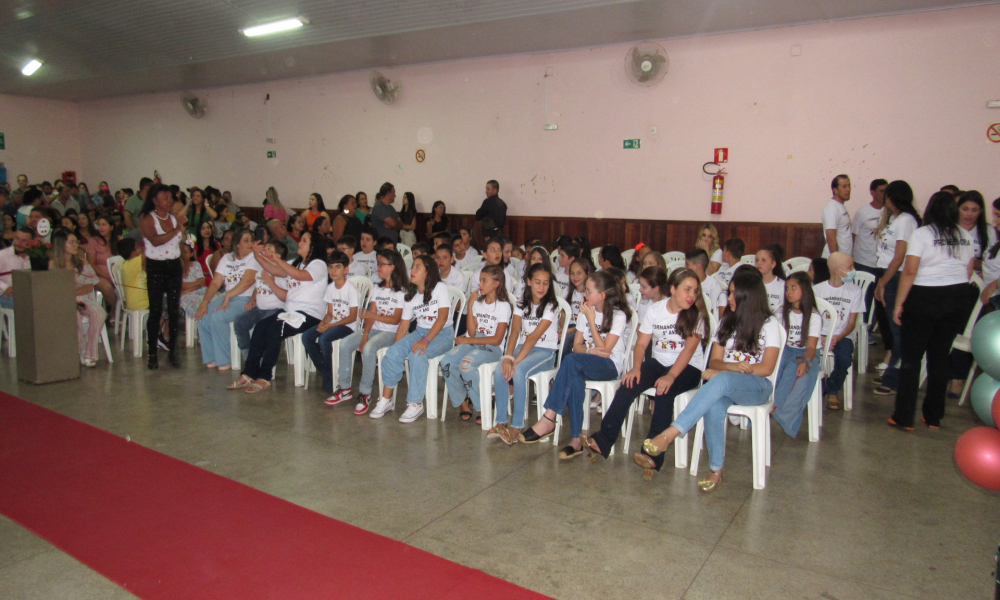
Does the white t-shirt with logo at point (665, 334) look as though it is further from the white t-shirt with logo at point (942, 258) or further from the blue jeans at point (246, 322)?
the blue jeans at point (246, 322)

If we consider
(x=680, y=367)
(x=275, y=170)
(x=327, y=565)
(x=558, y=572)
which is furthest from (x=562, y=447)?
(x=275, y=170)

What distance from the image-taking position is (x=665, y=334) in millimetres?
3633

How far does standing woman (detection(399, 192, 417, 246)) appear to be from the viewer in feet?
32.2

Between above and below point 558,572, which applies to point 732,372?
above

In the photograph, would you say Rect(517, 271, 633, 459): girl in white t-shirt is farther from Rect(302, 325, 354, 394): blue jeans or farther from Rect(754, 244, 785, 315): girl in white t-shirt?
Rect(302, 325, 354, 394): blue jeans

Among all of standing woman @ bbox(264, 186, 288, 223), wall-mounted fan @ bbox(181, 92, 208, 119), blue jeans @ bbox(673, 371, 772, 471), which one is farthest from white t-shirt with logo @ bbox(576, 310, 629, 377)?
wall-mounted fan @ bbox(181, 92, 208, 119)

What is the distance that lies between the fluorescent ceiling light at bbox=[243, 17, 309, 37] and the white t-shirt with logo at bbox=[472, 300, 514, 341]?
18.8ft

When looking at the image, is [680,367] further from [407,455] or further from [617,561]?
[407,455]

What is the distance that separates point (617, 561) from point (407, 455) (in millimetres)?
1509

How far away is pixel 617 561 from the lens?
254 cm

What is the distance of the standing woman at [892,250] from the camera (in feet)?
14.2

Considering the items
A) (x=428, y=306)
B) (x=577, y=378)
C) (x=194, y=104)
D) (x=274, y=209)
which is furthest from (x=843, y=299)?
(x=194, y=104)

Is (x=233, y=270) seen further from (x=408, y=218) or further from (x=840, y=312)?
(x=840, y=312)

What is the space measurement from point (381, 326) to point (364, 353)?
1.07ft
